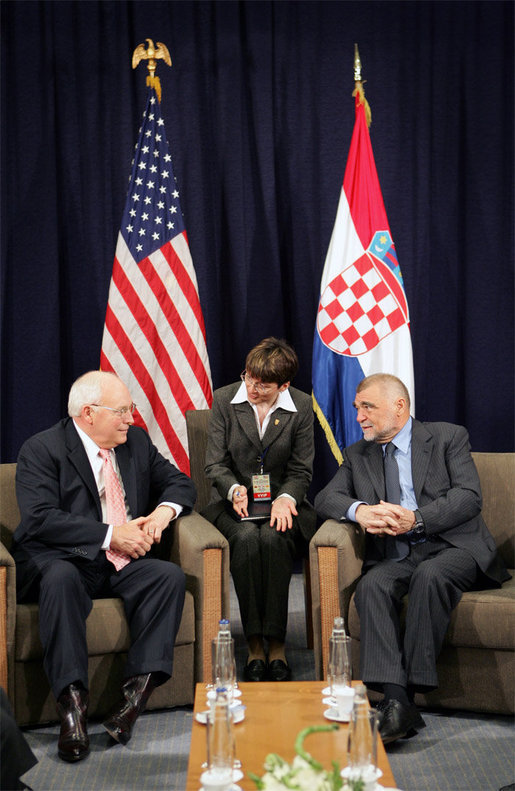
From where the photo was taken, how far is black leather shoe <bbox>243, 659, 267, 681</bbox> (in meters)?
3.49

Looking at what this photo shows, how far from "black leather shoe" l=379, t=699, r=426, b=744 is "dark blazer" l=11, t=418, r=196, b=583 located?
3.52 feet

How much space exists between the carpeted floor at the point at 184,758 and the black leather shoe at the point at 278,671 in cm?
38

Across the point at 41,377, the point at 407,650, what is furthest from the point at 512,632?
the point at 41,377

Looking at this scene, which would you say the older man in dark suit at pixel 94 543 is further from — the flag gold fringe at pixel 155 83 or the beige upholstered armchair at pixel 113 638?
the flag gold fringe at pixel 155 83

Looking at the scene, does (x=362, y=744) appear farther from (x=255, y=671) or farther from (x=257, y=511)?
(x=257, y=511)

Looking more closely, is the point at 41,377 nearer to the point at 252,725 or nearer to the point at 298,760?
the point at 252,725

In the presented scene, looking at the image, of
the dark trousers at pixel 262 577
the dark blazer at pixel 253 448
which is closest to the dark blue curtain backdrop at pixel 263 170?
the dark blazer at pixel 253 448

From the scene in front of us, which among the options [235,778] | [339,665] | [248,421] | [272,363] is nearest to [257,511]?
[248,421]

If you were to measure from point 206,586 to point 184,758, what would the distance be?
0.56 meters

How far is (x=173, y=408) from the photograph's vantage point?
4785mm

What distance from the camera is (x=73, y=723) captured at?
289 cm

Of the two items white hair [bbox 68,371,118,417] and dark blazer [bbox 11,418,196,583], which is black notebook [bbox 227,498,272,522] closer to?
dark blazer [bbox 11,418,196,583]

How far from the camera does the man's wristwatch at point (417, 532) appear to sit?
129 inches

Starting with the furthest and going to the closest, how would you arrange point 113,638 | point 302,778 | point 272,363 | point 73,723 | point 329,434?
point 329,434
point 272,363
point 113,638
point 73,723
point 302,778
